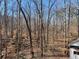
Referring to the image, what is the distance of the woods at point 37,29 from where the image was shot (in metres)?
10.5

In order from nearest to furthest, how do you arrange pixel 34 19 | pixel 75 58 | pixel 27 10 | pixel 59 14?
pixel 75 58, pixel 27 10, pixel 34 19, pixel 59 14

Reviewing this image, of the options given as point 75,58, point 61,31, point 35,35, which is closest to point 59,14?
point 61,31

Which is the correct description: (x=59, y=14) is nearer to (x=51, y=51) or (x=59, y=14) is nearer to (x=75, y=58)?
(x=51, y=51)

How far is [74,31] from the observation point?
14719mm

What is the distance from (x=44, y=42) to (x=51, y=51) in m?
0.71

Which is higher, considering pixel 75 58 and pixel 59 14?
pixel 59 14

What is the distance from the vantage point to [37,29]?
535 inches

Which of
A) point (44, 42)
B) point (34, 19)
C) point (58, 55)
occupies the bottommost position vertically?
point (58, 55)

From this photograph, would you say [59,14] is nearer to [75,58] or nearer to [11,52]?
[11,52]

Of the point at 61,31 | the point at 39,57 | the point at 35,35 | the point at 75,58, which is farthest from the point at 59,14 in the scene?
the point at 75,58

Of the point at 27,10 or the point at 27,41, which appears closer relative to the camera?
the point at 27,41

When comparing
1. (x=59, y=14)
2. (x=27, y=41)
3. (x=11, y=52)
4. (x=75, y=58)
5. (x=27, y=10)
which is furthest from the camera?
(x=59, y=14)

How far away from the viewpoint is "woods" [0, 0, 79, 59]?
1050 centimetres

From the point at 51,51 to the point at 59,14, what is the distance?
3703 mm
